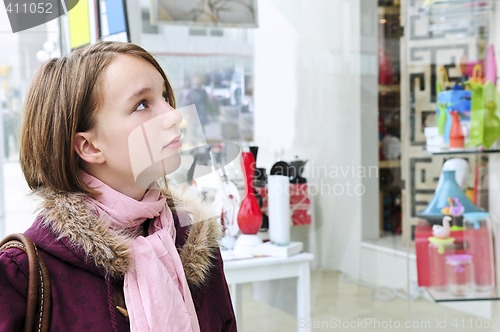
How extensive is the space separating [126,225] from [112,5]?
1232 millimetres

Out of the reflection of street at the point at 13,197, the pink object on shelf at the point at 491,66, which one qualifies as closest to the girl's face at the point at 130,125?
the reflection of street at the point at 13,197

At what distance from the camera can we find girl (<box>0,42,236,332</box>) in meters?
1.02

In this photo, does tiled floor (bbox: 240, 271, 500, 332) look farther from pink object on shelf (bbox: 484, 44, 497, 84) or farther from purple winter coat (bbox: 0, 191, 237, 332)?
purple winter coat (bbox: 0, 191, 237, 332)

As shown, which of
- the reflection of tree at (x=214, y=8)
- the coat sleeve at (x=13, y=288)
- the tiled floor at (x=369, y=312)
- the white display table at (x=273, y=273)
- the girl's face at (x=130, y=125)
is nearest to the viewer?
the coat sleeve at (x=13, y=288)

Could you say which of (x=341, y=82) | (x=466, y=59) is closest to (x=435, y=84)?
(x=466, y=59)

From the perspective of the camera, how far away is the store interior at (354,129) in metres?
2.65

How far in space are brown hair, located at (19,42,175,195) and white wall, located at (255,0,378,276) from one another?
5.04ft

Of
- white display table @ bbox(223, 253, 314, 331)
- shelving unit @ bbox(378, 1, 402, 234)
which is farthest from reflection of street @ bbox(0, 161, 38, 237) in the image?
shelving unit @ bbox(378, 1, 402, 234)

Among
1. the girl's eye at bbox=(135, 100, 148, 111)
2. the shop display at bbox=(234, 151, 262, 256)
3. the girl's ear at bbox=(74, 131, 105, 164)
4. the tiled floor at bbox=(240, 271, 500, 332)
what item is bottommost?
the tiled floor at bbox=(240, 271, 500, 332)

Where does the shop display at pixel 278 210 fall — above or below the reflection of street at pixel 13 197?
below

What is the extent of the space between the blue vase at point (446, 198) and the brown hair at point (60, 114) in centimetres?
199

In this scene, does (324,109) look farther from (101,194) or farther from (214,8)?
(101,194)

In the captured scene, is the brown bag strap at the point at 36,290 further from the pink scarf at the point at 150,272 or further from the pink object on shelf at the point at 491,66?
the pink object on shelf at the point at 491,66

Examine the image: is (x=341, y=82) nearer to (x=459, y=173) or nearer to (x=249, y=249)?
(x=459, y=173)
